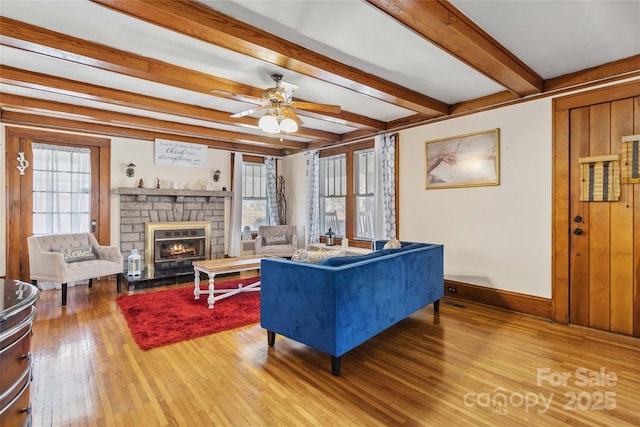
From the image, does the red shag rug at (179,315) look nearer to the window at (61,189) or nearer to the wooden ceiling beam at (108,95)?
the window at (61,189)

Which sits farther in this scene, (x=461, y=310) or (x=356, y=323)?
(x=461, y=310)

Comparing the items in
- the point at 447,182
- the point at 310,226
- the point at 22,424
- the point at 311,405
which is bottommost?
the point at 311,405

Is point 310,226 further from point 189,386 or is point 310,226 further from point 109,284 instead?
point 189,386

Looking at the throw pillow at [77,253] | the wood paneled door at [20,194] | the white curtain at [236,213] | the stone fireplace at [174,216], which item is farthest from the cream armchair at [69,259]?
the white curtain at [236,213]

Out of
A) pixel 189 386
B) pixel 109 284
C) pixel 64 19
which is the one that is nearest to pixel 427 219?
pixel 189 386

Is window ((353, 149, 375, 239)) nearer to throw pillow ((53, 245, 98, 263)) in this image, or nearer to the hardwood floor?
the hardwood floor

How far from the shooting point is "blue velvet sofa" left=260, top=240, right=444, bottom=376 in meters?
2.41

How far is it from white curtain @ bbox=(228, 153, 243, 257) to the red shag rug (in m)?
1.94

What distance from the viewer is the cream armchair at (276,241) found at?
627 cm

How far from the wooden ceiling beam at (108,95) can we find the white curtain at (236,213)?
2.03 metres

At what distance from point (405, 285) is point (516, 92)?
2.47 meters

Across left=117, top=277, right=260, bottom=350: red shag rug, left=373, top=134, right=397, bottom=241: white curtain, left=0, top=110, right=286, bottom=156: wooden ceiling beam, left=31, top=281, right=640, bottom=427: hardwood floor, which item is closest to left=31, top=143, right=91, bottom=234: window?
left=0, top=110, right=286, bottom=156: wooden ceiling beam

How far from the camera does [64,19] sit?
234cm

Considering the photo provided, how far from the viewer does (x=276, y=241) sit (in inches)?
259
